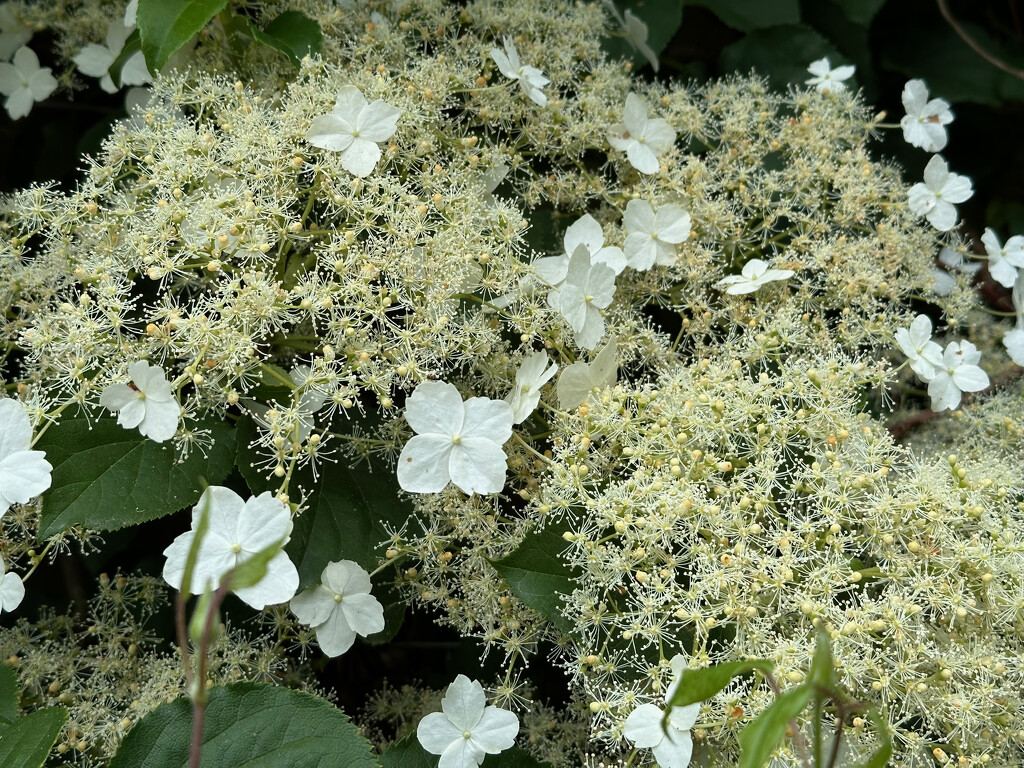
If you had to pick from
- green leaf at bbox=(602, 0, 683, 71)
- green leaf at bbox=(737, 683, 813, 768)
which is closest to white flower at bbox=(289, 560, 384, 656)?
green leaf at bbox=(737, 683, 813, 768)

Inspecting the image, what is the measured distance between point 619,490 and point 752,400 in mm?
205

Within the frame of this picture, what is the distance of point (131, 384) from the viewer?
0.96 meters

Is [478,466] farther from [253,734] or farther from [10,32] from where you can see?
[10,32]

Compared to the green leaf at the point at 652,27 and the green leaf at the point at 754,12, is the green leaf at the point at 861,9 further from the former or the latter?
the green leaf at the point at 652,27

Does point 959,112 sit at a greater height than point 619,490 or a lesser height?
lesser

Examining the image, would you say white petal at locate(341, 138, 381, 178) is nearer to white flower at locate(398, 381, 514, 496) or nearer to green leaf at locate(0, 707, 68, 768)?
white flower at locate(398, 381, 514, 496)

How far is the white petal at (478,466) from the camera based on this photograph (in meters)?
0.95

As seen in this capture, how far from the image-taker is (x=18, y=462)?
0.91 m

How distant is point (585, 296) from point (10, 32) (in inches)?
45.9

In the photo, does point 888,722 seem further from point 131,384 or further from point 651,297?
point 131,384

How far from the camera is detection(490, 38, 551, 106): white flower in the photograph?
1.23m

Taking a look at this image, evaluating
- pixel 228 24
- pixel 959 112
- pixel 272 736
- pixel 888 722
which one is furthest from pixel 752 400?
pixel 959 112

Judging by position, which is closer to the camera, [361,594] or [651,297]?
[361,594]

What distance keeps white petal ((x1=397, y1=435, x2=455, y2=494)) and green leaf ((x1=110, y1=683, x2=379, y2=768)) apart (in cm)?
25
